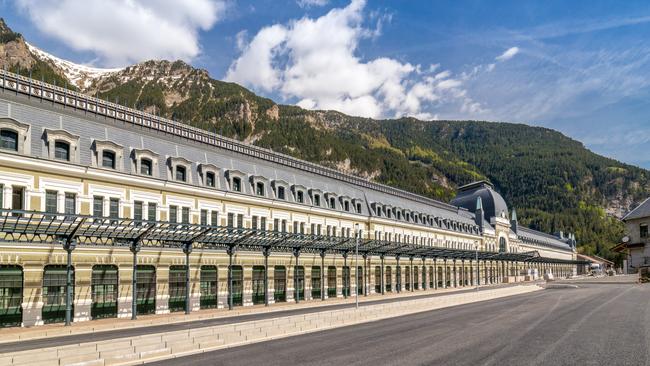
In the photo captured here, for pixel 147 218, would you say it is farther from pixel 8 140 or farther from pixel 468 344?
pixel 468 344

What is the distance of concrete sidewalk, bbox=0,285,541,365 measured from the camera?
59.0 ft

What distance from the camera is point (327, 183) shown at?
69562mm

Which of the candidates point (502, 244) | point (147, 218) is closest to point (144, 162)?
point (147, 218)

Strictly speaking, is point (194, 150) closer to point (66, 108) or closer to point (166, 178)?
point (166, 178)

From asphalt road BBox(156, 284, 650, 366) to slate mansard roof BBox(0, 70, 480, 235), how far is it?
22.5 meters

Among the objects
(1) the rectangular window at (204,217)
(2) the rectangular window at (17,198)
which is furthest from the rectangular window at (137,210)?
(2) the rectangular window at (17,198)

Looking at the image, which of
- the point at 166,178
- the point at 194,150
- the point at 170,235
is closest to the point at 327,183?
the point at 194,150

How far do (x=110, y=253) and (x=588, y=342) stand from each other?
31.9 meters

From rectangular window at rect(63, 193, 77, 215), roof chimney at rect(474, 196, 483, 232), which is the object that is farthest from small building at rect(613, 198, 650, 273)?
roof chimney at rect(474, 196, 483, 232)

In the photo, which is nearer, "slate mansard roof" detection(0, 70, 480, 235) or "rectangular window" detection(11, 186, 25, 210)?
"rectangular window" detection(11, 186, 25, 210)

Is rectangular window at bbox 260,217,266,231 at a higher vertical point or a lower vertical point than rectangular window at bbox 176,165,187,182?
lower

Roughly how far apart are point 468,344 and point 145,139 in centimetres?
3211

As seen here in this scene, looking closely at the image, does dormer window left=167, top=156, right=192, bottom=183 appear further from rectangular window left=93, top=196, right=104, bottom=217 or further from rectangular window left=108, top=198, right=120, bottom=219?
rectangular window left=93, top=196, right=104, bottom=217

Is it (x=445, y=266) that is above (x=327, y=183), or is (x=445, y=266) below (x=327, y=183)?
below
